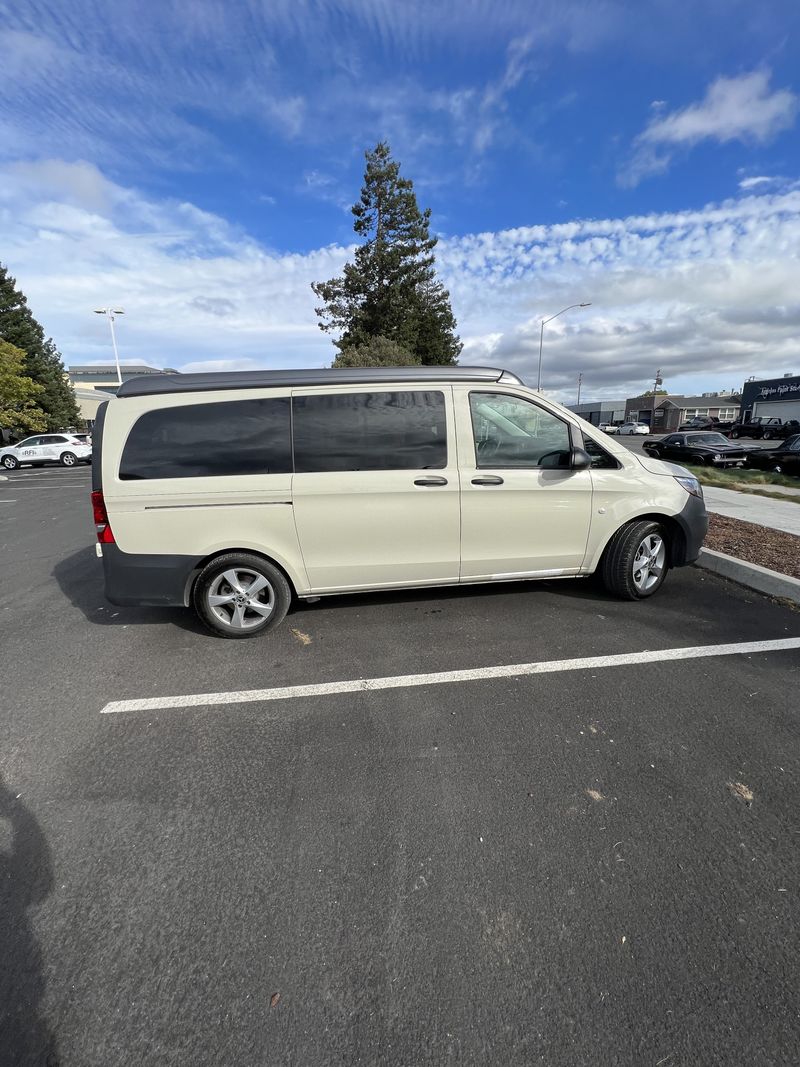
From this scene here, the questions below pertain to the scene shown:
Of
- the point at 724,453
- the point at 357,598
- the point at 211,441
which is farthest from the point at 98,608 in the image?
the point at 724,453

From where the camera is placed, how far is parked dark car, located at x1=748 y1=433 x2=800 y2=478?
1557cm

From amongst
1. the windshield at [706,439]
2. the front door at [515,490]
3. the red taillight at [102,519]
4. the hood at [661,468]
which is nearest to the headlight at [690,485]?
the hood at [661,468]

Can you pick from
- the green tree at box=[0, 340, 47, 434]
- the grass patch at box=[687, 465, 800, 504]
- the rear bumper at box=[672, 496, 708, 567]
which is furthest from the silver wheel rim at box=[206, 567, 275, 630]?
the green tree at box=[0, 340, 47, 434]

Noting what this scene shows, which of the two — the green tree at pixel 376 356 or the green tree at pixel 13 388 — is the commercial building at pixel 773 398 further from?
the green tree at pixel 13 388

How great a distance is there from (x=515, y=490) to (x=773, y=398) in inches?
2709

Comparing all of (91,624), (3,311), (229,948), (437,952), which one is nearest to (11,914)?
(229,948)

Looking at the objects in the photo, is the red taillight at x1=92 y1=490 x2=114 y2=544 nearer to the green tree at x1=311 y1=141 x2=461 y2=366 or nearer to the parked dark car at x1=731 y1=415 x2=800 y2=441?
the green tree at x1=311 y1=141 x2=461 y2=366

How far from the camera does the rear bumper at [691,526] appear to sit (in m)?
4.33

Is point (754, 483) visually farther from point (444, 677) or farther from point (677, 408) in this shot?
point (677, 408)

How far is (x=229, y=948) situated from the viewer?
1.67 meters

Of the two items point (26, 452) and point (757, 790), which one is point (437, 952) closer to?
point (757, 790)

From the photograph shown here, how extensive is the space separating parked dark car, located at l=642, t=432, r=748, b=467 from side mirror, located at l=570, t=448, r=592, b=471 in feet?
54.7

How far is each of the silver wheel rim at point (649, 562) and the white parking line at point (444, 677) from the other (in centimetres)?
89

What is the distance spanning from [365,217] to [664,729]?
36392mm
